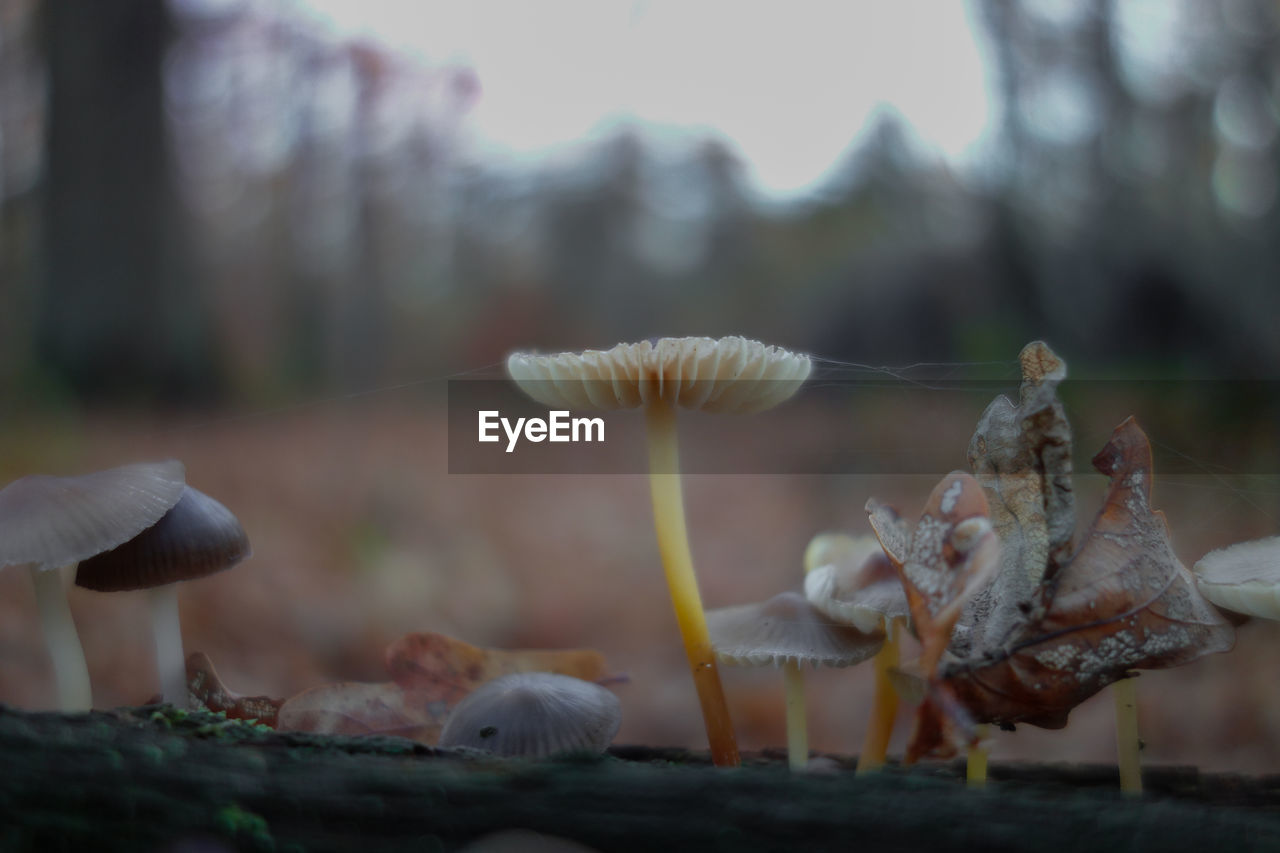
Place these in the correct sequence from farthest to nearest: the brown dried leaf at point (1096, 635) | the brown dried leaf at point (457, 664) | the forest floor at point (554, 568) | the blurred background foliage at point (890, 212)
Result: 1. the blurred background foliage at point (890, 212)
2. the forest floor at point (554, 568)
3. the brown dried leaf at point (457, 664)
4. the brown dried leaf at point (1096, 635)

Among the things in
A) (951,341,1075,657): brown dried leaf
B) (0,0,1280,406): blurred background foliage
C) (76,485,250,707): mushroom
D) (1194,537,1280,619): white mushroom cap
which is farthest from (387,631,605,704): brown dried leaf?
(0,0,1280,406): blurred background foliage

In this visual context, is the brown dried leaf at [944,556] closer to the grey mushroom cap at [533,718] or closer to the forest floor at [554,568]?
the forest floor at [554,568]

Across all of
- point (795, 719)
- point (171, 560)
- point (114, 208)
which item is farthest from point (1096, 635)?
point (114, 208)

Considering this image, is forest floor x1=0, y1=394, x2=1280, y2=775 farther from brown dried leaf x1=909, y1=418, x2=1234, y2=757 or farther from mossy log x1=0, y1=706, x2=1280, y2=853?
mossy log x1=0, y1=706, x2=1280, y2=853

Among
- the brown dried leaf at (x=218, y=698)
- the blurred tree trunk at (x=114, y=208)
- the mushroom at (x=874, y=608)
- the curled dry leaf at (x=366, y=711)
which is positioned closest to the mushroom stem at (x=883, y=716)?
the mushroom at (x=874, y=608)

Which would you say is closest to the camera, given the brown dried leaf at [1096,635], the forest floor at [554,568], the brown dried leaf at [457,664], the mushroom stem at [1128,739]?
the brown dried leaf at [1096,635]

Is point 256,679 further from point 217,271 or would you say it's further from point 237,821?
point 217,271
